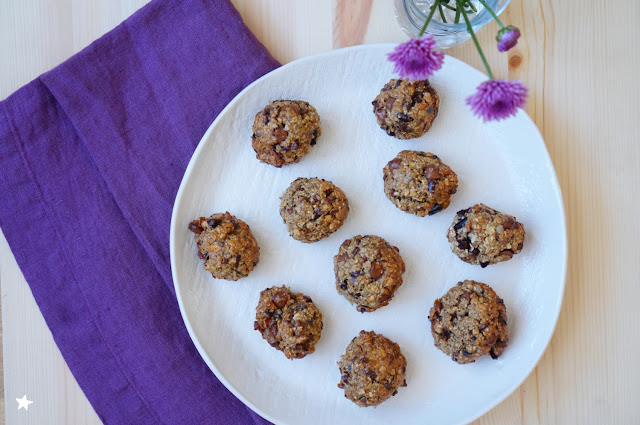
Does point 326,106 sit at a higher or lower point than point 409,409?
higher

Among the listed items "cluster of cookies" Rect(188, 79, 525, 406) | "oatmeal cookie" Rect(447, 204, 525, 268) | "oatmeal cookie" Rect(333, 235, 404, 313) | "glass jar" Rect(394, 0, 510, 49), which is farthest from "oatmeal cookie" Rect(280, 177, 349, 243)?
"glass jar" Rect(394, 0, 510, 49)

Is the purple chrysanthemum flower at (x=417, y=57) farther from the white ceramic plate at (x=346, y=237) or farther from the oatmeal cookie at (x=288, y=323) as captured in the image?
the oatmeal cookie at (x=288, y=323)

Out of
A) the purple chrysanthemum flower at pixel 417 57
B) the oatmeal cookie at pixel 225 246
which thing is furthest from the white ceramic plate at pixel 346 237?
the purple chrysanthemum flower at pixel 417 57

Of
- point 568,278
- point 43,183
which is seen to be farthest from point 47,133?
point 568,278

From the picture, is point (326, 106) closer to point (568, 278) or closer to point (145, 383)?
point (568, 278)

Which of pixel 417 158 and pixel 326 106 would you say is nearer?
pixel 417 158

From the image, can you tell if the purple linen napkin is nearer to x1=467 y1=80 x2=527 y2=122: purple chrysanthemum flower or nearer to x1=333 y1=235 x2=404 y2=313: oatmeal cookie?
x1=333 y1=235 x2=404 y2=313: oatmeal cookie

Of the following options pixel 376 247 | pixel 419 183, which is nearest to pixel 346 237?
pixel 376 247
